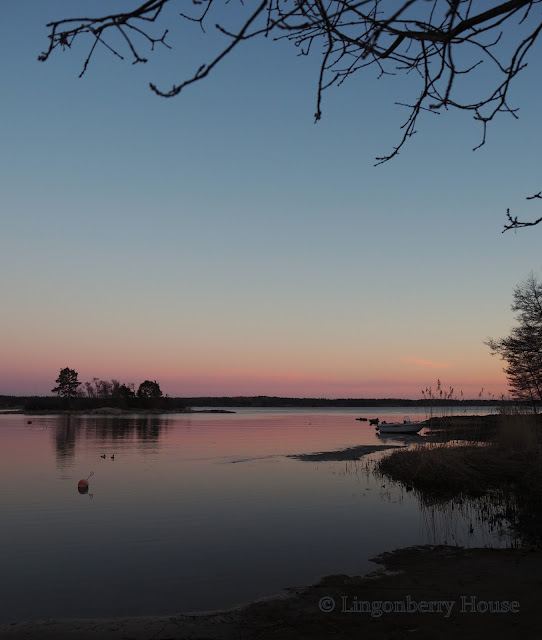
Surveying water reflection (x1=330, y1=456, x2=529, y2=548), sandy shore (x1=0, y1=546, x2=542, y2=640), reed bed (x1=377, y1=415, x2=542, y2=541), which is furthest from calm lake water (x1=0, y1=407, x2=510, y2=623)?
reed bed (x1=377, y1=415, x2=542, y2=541)

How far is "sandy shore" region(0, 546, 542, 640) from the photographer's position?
22.1 ft

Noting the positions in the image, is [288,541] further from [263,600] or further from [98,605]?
[98,605]

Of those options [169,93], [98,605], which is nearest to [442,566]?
[98,605]

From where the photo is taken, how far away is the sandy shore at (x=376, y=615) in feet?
22.1

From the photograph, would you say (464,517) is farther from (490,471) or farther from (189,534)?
(189,534)

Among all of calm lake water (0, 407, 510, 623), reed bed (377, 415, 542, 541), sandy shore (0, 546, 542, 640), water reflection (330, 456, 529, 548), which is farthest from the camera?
reed bed (377, 415, 542, 541)

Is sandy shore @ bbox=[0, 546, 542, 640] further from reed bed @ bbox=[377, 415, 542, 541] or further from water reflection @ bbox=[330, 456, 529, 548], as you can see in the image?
reed bed @ bbox=[377, 415, 542, 541]

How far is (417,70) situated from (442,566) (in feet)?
29.8

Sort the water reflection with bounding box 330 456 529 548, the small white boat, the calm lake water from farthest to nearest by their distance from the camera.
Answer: the small white boat → the water reflection with bounding box 330 456 529 548 → the calm lake water

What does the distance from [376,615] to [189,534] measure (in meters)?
7.42

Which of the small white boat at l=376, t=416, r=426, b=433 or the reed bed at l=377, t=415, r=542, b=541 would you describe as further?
the small white boat at l=376, t=416, r=426, b=433

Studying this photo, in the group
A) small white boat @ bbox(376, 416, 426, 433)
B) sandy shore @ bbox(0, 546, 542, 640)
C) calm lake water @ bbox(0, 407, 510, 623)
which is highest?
sandy shore @ bbox(0, 546, 542, 640)

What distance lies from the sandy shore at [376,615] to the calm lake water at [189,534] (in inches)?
31.6

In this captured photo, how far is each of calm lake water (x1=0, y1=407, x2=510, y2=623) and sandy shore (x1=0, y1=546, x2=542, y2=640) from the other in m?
0.80
